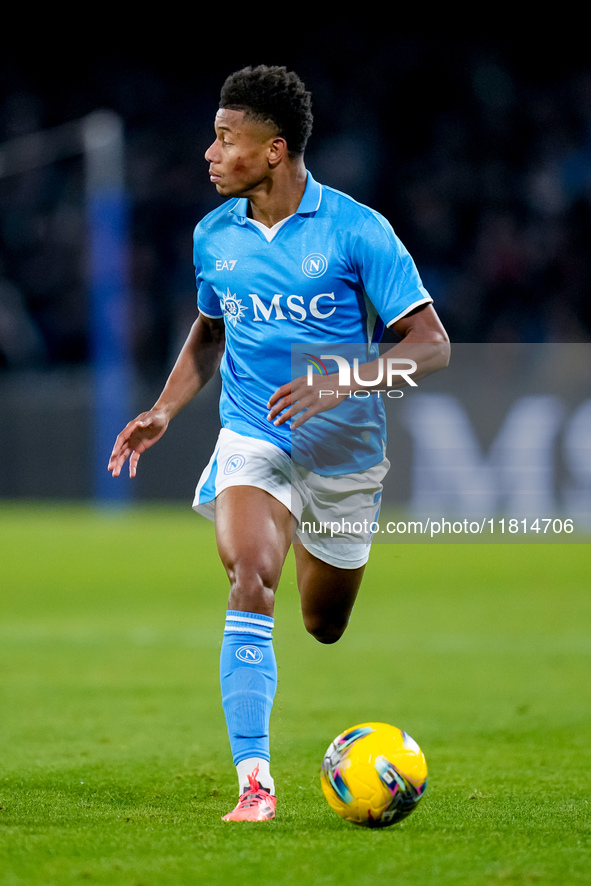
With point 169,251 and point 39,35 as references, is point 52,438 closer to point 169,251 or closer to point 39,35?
point 169,251

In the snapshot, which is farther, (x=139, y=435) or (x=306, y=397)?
(x=139, y=435)

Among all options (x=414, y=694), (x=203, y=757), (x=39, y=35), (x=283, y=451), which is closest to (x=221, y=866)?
(x=283, y=451)

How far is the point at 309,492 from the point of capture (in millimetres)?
4324

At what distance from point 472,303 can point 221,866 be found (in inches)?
606

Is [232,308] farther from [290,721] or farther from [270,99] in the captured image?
[290,721]

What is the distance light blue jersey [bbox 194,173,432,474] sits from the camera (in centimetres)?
408

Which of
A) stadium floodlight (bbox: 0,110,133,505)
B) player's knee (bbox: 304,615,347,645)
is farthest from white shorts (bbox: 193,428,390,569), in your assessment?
stadium floodlight (bbox: 0,110,133,505)

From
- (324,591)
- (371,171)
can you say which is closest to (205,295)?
(324,591)

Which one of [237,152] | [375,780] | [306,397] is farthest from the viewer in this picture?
[237,152]

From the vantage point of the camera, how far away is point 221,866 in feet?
9.96

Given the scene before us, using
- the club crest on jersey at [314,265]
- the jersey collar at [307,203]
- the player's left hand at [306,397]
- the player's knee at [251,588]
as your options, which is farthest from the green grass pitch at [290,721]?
the jersey collar at [307,203]

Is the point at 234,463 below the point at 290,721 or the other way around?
the other way around

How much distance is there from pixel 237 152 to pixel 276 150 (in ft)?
0.46

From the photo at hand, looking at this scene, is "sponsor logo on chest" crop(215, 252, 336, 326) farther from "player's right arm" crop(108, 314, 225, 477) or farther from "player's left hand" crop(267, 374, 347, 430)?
"player's left hand" crop(267, 374, 347, 430)
